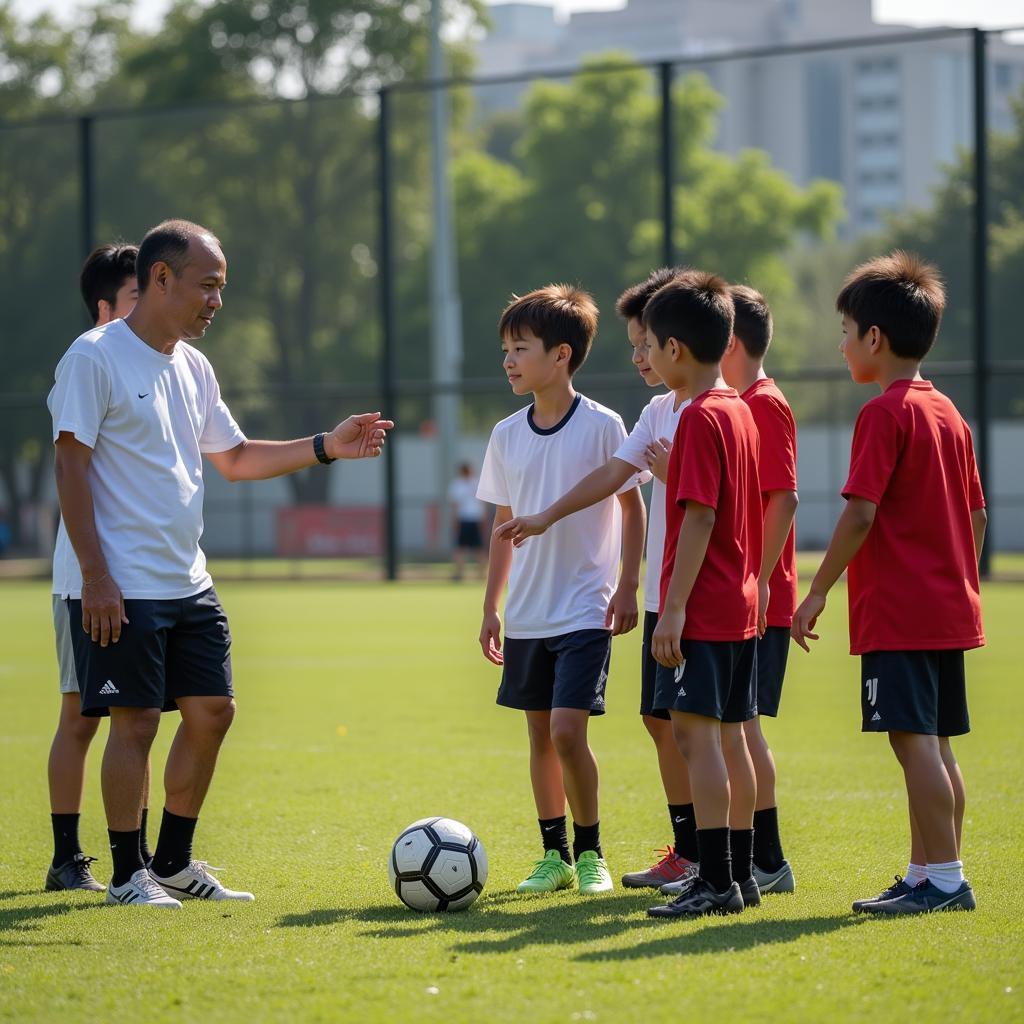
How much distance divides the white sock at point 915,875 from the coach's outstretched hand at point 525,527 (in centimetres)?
150

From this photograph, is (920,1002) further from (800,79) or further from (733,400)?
(800,79)

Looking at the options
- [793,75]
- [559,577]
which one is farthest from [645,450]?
[793,75]

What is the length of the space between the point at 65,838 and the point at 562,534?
1952 mm

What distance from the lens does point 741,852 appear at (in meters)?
4.66

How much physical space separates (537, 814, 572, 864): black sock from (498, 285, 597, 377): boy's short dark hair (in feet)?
4.96

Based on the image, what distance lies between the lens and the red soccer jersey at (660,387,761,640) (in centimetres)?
436

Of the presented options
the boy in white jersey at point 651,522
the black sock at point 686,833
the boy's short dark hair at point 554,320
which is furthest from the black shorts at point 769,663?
the boy's short dark hair at point 554,320

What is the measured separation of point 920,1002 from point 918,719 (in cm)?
107

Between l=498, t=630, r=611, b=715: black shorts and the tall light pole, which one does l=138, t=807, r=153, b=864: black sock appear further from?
the tall light pole

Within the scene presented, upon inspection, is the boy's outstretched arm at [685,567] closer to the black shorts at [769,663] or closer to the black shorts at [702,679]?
the black shorts at [702,679]

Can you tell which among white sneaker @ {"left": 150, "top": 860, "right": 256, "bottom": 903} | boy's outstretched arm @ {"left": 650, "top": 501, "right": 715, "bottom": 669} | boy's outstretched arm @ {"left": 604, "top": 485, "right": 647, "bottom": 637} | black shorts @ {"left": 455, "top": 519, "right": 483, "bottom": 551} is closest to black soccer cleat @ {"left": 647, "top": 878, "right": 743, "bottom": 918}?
boy's outstretched arm @ {"left": 650, "top": 501, "right": 715, "bottom": 669}

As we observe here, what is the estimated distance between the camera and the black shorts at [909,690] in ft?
14.6

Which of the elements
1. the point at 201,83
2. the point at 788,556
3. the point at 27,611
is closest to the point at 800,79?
the point at 201,83

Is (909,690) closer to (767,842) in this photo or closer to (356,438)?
(767,842)
